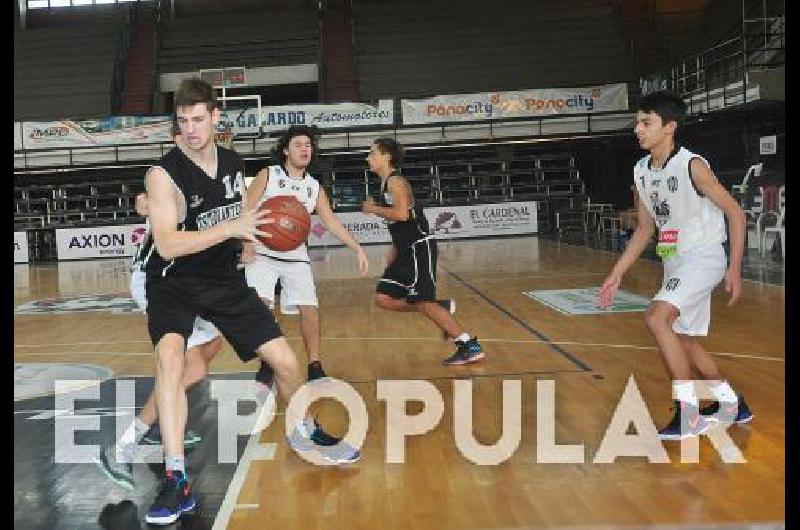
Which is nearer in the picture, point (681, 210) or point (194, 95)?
point (194, 95)

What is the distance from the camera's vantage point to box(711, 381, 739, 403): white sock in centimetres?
425

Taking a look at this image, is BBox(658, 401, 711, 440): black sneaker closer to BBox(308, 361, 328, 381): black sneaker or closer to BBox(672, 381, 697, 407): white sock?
BBox(672, 381, 697, 407): white sock

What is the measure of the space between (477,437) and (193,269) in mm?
1629

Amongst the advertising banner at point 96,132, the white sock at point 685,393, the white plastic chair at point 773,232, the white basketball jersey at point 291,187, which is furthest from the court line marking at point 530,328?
the advertising banner at point 96,132

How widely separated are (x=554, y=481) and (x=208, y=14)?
27.7 meters

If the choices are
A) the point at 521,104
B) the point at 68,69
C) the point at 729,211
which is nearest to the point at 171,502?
the point at 729,211

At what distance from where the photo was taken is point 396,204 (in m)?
6.06

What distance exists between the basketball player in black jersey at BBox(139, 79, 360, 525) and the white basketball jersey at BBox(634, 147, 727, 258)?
1922 millimetres

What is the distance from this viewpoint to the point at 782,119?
16.7m

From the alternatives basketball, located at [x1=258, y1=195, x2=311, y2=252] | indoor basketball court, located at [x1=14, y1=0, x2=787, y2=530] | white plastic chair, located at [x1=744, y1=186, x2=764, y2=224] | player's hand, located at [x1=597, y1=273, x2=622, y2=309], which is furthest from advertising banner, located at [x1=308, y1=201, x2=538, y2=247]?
player's hand, located at [x1=597, y1=273, x2=622, y2=309]

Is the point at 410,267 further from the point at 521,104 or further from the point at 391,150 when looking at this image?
the point at 521,104

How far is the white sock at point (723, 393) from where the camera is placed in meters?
4.25

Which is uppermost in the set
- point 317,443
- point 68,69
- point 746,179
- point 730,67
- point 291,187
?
point 68,69
